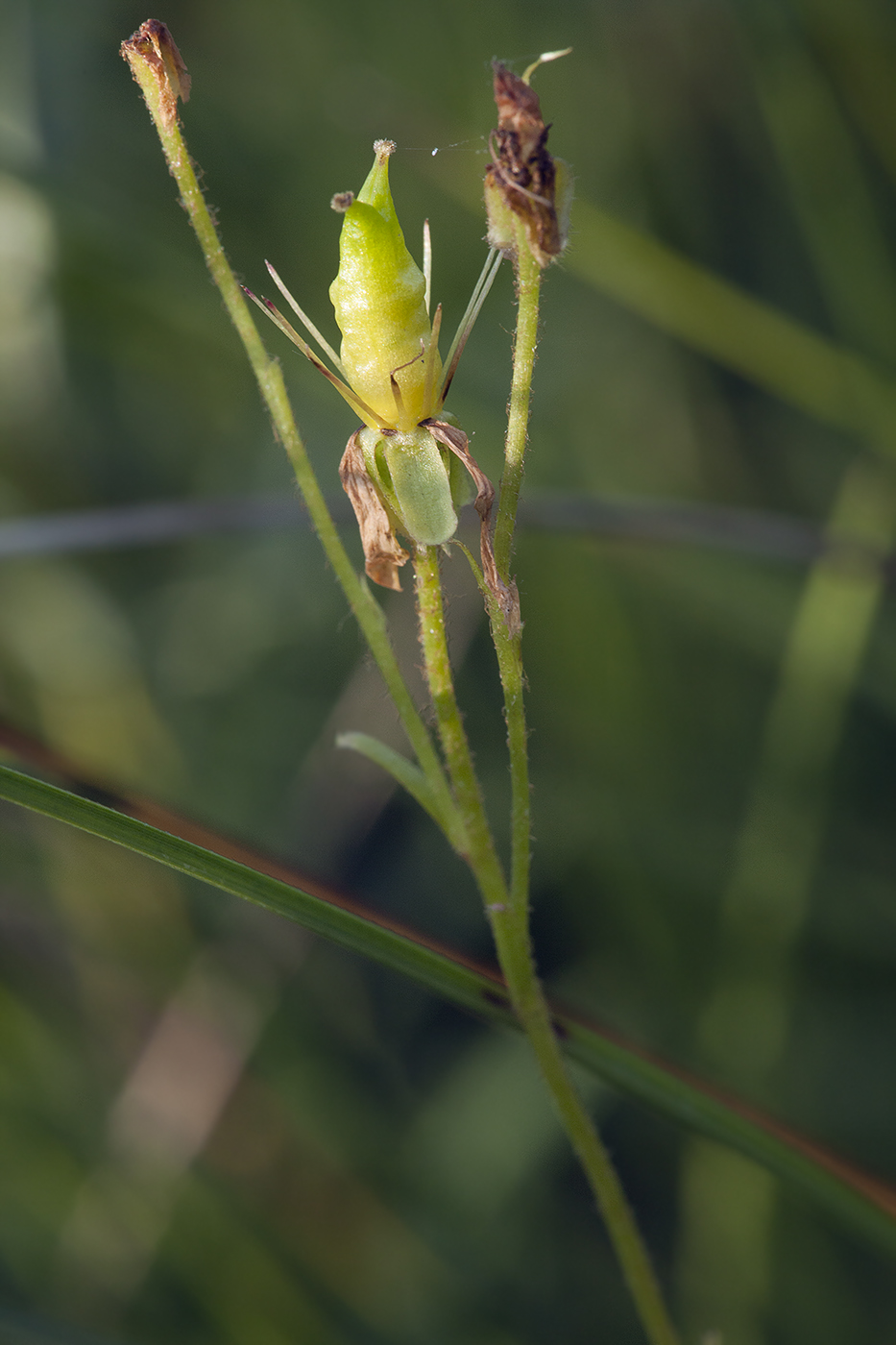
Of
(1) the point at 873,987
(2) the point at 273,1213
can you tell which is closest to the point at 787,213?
(1) the point at 873,987

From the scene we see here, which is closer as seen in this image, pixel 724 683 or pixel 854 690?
pixel 854 690

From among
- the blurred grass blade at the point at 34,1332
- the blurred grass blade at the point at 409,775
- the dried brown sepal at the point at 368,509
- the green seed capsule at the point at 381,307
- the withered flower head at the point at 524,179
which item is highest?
the withered flower head at the point at 524,179

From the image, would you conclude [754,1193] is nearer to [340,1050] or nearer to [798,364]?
[340,1050]

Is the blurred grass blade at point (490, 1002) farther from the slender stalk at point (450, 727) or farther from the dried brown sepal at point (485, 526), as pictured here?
the dried brown sepal at point (485, 526)

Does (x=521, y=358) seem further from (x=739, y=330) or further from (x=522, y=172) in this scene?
(x=739, y=330)

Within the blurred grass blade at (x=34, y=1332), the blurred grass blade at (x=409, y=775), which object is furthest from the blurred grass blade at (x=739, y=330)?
the blurred grass blade at (x=34, y=1332)

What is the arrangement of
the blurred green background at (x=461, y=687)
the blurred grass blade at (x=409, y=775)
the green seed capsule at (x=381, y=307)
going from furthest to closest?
the blurred green background at (x=461, y=687), the blurred grass blade at (x=409, y=775), the green seed capsule at (x=381, y=307)

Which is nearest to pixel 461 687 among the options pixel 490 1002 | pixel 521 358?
pixel 490 1002
